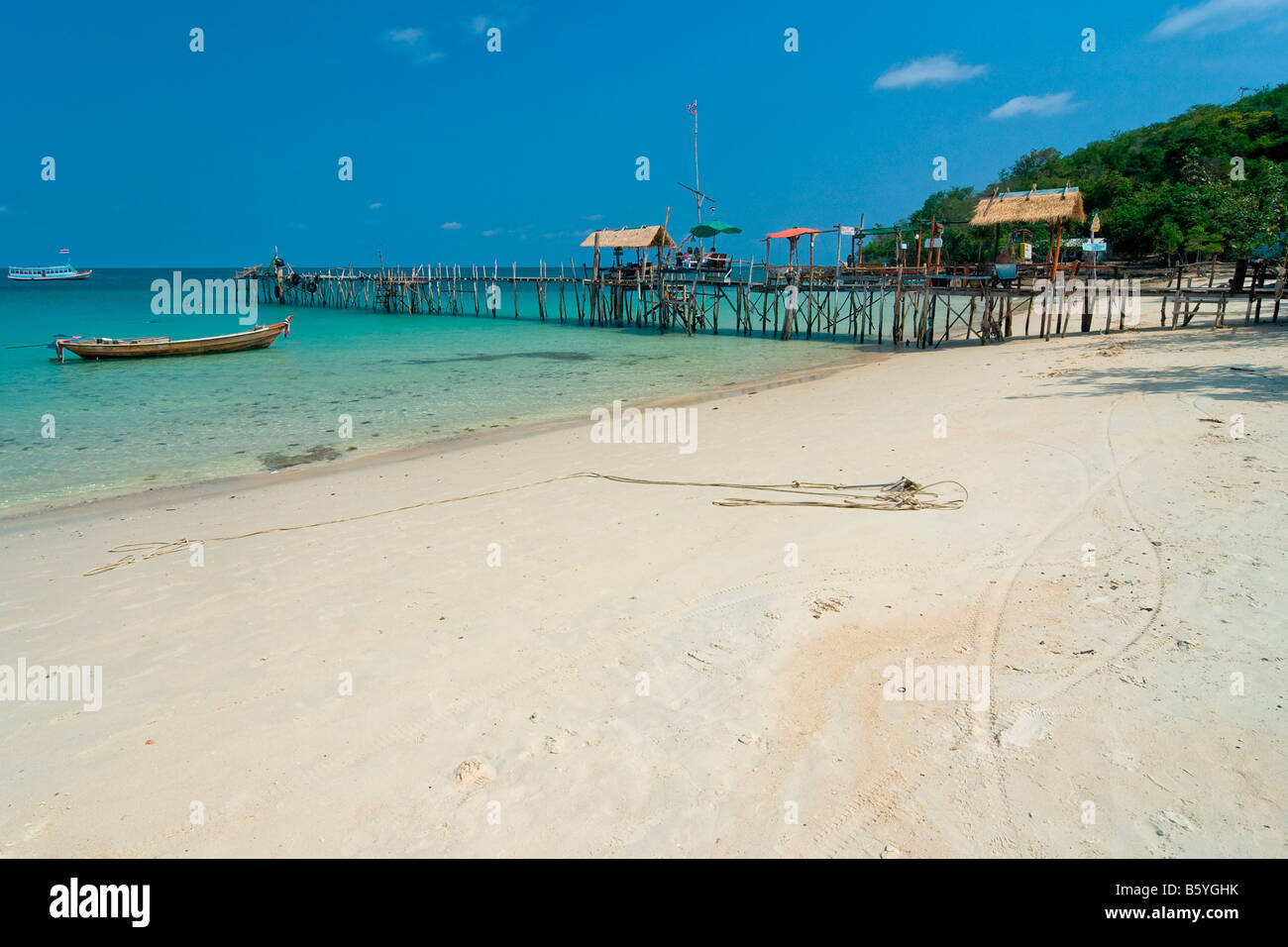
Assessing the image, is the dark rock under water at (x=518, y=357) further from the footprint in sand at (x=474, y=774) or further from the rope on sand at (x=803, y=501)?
the footprint in sand at (x=474, y=774)

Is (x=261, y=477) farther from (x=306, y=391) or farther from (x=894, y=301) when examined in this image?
(x=894, y=301)

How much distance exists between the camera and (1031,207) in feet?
67.1

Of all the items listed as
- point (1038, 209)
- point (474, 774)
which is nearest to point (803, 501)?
point (474, 774)

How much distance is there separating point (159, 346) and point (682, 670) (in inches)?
1039

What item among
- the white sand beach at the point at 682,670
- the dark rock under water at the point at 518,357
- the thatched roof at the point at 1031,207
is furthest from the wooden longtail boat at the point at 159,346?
the thatched roof at the point at 1031,207

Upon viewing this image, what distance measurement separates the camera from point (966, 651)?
4.05 metres

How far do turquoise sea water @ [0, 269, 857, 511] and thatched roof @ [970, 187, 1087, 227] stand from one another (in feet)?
19.0

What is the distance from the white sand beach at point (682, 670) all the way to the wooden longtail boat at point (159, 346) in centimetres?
1846

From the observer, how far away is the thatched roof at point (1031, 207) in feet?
65.1

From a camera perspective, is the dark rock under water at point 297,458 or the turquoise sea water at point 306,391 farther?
the turquoise sea water at point 306,391

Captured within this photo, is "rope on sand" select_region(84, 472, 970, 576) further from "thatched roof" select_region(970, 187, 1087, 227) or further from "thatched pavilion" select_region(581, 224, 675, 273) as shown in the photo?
"thatched pavilion" select_region(581, 224, 675, 273)

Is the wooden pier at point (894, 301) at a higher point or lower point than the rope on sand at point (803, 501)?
higher

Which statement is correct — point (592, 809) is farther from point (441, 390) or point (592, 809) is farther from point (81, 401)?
point (81, 401)

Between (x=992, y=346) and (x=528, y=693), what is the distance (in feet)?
65.3
